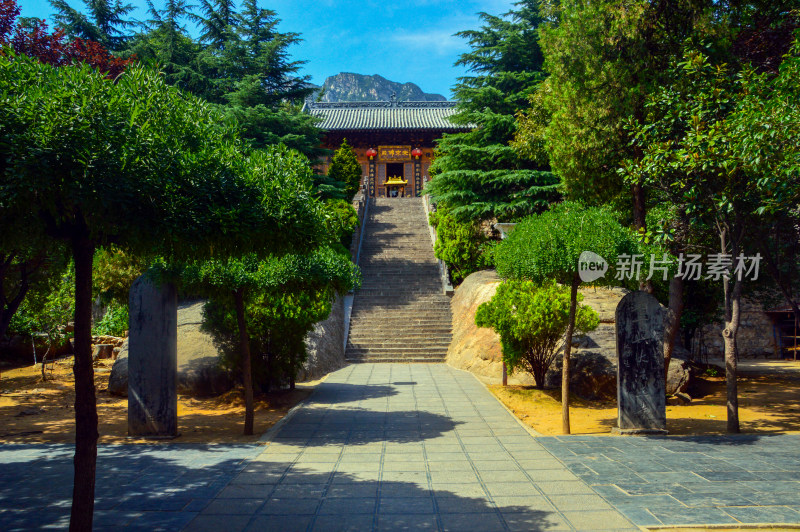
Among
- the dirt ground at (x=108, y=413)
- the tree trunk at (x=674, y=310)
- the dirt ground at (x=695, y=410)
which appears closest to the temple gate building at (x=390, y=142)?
the dirt ground at (x=108, y=413)

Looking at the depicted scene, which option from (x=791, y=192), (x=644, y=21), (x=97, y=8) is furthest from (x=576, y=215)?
(x=97, y=8)

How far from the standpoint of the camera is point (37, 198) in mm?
3607

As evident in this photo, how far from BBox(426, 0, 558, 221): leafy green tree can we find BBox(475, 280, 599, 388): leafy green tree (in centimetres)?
614

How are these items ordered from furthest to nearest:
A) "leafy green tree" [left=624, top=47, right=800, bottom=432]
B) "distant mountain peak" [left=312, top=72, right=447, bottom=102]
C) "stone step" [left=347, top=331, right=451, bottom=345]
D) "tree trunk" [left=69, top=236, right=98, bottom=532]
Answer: "distant mountain peak" [left=312, top=72, right=447, bottom=102] → "stone step" [left=347, top=331, right=451, bottom=345] → "leafy green tree" [left=624, top=47, right=800, bottom=432] → "tree trunk" [left=69, top=236, right=98, bottom=532]

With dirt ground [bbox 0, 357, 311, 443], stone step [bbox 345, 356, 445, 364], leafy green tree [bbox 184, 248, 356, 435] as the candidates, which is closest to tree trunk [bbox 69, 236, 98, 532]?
leafy green tree [bbox 184, 248, 356, 435]

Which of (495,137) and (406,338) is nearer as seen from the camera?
(406,338)

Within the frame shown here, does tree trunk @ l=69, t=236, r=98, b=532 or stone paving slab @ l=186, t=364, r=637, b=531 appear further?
stone paving slab @ l=186, t=364, r=637, b=531

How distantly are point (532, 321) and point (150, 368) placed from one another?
6.81m

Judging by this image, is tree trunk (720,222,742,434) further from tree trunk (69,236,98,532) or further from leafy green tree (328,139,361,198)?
leafy green tree (328,139,361,198)

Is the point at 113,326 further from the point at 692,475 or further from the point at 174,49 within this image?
the point at 692,475

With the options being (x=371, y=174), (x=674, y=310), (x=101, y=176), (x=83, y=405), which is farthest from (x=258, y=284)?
(x=371, y=174)

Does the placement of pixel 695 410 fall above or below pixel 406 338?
below

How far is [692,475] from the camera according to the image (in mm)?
5609

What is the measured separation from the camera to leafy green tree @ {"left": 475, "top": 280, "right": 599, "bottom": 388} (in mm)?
10391
